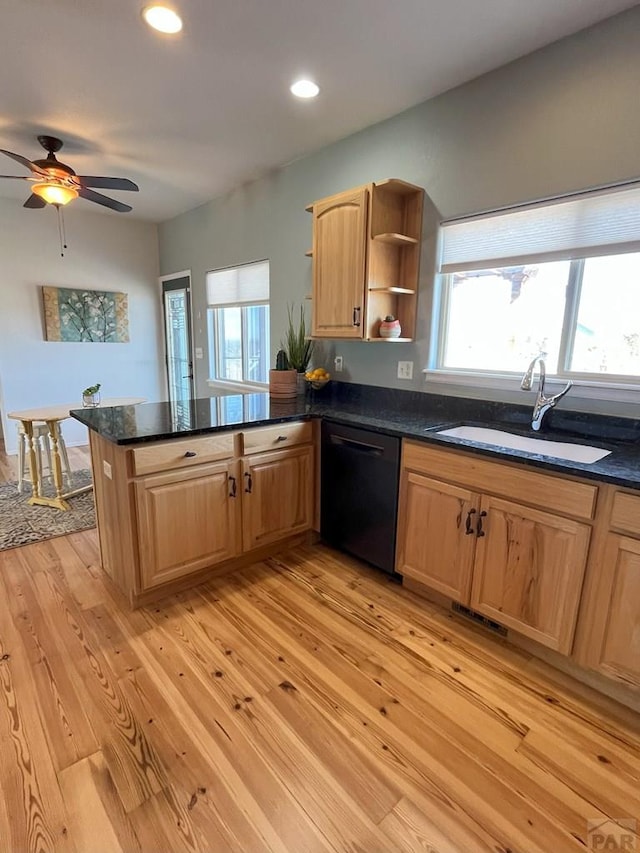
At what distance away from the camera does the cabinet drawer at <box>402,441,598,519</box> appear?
63.4 inches

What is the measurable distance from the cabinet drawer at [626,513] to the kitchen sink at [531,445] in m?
0.33

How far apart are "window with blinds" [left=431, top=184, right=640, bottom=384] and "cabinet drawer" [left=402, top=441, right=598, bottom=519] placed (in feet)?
2.38

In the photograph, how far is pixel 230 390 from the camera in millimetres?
4578

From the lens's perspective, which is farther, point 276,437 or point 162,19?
point 276,437

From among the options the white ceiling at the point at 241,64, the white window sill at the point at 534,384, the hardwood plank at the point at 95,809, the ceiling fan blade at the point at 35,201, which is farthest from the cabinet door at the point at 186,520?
the ceiling fan blade at the point at 35,201

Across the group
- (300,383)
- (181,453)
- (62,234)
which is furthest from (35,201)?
(181,453)

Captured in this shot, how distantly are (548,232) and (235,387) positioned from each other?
313 cm

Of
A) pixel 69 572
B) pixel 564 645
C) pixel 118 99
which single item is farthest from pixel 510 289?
pixel 69 572

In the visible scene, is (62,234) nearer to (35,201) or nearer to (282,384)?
(35,201)

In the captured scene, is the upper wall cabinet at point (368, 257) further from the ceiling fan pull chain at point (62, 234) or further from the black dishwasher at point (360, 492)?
the ceiling fan pull chain at point (62, 234)

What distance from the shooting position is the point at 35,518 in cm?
316

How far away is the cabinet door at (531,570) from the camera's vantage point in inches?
65.6

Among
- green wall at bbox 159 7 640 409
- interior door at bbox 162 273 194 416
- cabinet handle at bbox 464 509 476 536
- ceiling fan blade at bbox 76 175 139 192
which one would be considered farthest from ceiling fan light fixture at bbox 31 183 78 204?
cabinet handle at bbox 464 509 476 536

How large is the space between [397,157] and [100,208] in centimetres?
366
